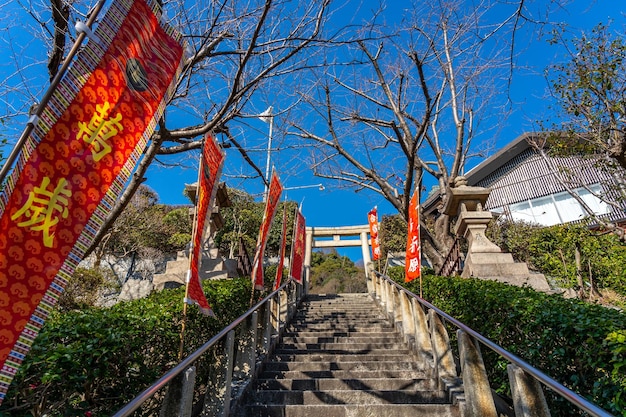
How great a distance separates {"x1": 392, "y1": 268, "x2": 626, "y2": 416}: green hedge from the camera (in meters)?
2.24

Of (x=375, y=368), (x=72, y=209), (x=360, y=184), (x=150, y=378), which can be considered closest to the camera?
(x=72, y=209)

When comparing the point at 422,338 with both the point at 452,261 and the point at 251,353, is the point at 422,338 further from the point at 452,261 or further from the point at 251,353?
the point at 452,261

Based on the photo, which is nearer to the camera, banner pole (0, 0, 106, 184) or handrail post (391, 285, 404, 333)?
banner pole (0, 0, 106, 184)

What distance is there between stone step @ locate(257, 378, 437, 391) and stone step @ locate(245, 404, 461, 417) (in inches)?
27.4

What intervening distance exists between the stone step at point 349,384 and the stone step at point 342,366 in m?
0.58

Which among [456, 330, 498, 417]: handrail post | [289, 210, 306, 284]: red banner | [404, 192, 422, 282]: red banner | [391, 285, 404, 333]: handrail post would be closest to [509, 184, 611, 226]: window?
[289, 210, 306, 284]: red banner

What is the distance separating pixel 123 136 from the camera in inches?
84.8

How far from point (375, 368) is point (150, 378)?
3.14 m

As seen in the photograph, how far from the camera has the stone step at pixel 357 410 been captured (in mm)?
3236

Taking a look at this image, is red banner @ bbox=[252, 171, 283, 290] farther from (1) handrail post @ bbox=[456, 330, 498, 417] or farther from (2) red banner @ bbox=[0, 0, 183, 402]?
(2) red banner @ bbox=[0, 0, 183, 402]

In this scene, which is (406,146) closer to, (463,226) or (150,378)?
(463,226)

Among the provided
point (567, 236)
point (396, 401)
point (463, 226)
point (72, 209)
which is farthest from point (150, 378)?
point (567, 236)

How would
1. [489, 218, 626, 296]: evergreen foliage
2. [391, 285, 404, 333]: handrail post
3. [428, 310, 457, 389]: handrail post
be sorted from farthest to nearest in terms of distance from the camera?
[489, 218, 626, 296]: evergreen foliage, [391, 285, 404, 333]: handrail post, [428, 310, 457, 389]: handrail post

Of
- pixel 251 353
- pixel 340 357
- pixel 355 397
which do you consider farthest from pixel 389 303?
pixel 251 353
